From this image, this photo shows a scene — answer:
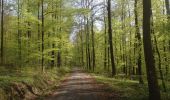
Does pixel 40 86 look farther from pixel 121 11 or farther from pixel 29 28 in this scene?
pixel 121 11

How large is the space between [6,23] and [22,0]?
2321 cm

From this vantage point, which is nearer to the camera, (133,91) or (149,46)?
(149,46)

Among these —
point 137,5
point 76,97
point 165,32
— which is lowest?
point 76,97

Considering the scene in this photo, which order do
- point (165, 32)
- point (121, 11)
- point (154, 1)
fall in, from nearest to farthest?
point (165, 32), point (154, 1), point (121, 11)

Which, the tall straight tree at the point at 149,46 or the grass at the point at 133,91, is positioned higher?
the tall straight tree at the point at 149,46

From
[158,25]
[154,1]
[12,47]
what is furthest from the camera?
[12,47]

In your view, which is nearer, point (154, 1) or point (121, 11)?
point (154, 1)

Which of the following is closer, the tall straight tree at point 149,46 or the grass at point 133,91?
the tall straight tree at point 149,46

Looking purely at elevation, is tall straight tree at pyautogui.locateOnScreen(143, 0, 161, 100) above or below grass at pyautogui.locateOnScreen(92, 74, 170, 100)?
above

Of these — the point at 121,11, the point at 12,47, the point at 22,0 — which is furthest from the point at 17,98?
the point at 121,11

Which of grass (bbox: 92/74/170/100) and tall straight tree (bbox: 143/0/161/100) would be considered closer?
tall straight tree (bbox: 143/0/161/100)

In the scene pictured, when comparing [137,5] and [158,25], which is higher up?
[137,5]

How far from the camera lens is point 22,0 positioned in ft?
116

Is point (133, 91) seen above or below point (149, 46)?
below
